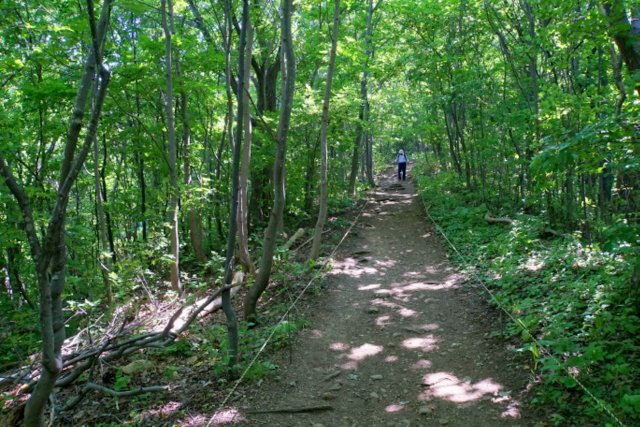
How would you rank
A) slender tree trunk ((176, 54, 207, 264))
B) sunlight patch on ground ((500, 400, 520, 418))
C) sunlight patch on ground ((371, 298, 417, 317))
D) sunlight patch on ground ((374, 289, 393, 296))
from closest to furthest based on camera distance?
sunlight patch on ground ((500, 400, 520, 418))
sunlight patch on ground ((371, 298, 417, 317))
sunlight patch on ground ((374, 289, 393, 296))
slender tree trunk ((176, 54, 207, 264))

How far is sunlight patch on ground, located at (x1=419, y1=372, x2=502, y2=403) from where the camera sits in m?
4.38

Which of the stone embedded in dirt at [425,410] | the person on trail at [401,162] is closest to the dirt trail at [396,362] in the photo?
the stone embedded in dirt at [425,410]

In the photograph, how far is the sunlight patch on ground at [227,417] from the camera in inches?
161

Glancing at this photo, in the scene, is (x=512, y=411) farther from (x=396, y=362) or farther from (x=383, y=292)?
(x=383, y=292)

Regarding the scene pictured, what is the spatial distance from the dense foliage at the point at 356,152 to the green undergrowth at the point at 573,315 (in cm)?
3

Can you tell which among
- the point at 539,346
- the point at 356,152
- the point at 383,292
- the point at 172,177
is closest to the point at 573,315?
the point at 539,346

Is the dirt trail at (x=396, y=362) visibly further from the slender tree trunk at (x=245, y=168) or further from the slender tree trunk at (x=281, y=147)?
the slender tree trunk at (x=245, y=168)

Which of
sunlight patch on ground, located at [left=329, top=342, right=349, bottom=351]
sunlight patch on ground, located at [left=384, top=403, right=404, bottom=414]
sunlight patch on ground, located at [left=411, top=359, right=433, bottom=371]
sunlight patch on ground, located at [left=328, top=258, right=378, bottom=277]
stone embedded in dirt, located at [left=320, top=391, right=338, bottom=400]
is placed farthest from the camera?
sunlight patch on ground, located at [left=328, top=258, right=378, bottom=277]

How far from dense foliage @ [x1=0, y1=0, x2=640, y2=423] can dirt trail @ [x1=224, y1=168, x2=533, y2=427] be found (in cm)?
50

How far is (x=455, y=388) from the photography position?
4570mm

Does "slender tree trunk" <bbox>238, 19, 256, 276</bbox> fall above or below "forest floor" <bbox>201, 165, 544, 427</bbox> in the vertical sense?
above

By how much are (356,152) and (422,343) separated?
13.2 metres

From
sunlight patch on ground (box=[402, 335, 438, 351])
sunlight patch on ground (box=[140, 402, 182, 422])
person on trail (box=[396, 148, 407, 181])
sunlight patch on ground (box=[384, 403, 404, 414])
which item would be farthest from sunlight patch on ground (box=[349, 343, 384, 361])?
person on trail (box=[396, 148, 407, 181])

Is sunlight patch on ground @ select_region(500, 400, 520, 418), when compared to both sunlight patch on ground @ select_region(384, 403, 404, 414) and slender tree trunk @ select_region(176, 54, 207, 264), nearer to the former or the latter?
sunlight patch on ground @ select_region(384, 403, 404, 414)
